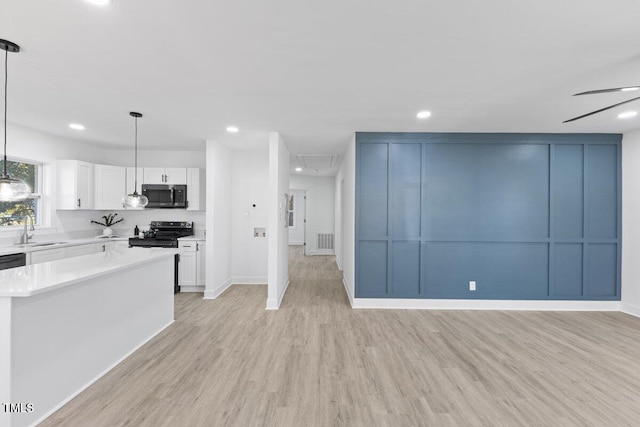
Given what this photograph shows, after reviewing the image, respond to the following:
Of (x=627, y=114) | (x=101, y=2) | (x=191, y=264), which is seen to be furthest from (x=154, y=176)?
(x=627, y=114)

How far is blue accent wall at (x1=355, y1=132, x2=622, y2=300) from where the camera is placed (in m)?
4.18

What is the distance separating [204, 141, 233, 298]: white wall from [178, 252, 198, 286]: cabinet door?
444 mm

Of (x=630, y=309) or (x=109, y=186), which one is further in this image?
(x=109, y=186)

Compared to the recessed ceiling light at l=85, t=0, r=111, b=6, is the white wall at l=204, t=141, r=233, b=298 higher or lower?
lower

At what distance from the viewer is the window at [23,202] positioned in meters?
4.01

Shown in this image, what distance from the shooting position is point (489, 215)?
4.23m

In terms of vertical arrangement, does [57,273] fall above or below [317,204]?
below

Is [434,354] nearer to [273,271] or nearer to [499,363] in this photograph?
[499,363]

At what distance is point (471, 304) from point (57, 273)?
15.4 feet

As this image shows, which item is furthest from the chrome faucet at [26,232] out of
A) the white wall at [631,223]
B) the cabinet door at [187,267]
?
the white wall at [631,223]

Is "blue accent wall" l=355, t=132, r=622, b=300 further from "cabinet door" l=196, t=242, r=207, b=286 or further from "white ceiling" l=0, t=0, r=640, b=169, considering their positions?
"cabinet door" l=196, t=242, r=207, b=286

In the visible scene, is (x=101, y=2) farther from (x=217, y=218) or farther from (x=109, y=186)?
(x=109, y=186)

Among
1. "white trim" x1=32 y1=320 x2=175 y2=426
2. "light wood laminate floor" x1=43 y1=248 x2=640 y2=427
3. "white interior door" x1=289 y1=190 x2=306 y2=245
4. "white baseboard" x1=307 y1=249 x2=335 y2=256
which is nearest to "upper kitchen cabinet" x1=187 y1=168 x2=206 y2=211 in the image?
"light wood laminate floor" x1=43 y1=248 x2=640 y2=427

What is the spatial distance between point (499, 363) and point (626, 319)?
2647mm
